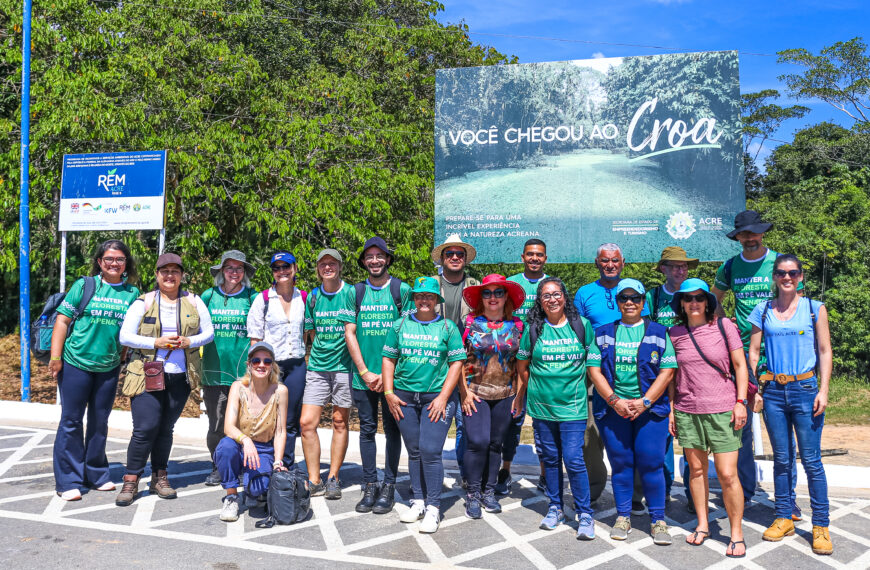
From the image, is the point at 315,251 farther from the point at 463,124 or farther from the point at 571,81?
the point at 571,81

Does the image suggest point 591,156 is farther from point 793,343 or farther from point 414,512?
point 414,512

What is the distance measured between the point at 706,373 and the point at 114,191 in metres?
7.95

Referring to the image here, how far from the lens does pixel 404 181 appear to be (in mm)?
11367

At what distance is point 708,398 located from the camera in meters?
4.41

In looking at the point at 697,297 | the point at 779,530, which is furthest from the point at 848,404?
the point at 697,297

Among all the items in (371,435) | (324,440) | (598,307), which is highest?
(598,307)

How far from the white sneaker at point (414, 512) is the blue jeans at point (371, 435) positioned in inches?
15.1

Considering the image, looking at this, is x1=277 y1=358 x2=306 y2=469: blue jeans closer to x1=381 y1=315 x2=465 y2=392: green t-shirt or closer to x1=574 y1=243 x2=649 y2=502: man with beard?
x1=381 y1=315 x2=465 y2=392: green t-shirt

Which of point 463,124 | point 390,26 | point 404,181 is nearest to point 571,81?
point 463,124

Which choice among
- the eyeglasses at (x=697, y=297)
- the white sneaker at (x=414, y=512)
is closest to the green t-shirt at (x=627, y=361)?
the eyeglasses at (x=697, y=297)

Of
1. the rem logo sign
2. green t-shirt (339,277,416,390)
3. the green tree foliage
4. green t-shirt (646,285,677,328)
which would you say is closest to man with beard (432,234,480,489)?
green t-shirt (339,277,416,390)

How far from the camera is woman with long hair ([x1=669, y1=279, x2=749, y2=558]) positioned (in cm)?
438

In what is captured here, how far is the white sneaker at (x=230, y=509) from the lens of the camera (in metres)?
4.89

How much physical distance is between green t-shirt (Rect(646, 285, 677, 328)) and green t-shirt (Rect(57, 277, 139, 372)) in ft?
13.5
